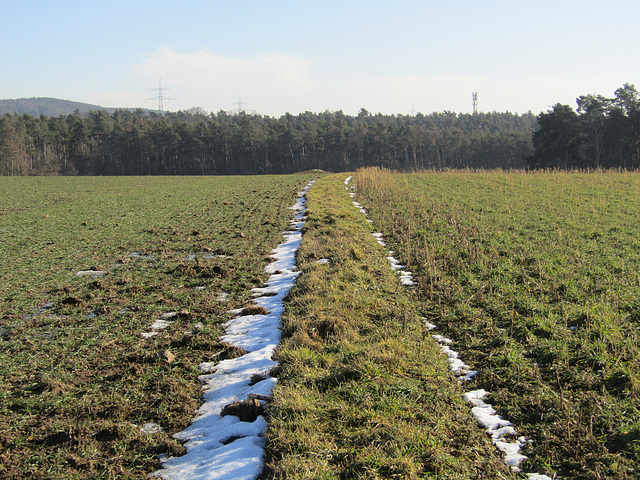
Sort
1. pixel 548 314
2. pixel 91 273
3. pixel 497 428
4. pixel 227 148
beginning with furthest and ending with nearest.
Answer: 1. pixel 227 148
2. pixel 91 273
3. pixel 548 314
4. pixel 497 428

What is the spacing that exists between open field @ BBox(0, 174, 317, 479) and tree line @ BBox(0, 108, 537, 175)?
83975 millimetres

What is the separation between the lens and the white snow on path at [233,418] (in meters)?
3.71

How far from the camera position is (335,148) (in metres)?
101

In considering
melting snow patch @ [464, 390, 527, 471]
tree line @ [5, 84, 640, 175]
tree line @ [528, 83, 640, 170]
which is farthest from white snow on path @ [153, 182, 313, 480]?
tree line @ [5, 84, 640, 175]

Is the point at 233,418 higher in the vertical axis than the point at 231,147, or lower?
lower

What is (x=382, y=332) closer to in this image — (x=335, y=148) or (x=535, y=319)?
(x=535, y=319)

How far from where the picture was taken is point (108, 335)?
652cm

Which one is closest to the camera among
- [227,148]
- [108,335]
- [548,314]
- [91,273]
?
[108,335]

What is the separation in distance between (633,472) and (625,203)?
1737 cm

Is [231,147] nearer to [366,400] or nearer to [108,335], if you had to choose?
[108,335]

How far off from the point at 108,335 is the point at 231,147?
9572cm

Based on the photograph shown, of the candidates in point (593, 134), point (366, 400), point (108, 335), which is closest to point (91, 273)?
point (108, 335)

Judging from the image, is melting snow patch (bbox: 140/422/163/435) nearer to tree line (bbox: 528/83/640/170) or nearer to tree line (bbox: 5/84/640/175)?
tree line (bbox: 528/83/640/170)

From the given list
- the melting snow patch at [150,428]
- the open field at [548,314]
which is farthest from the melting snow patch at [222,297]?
the melting snow patch at [150,428]
